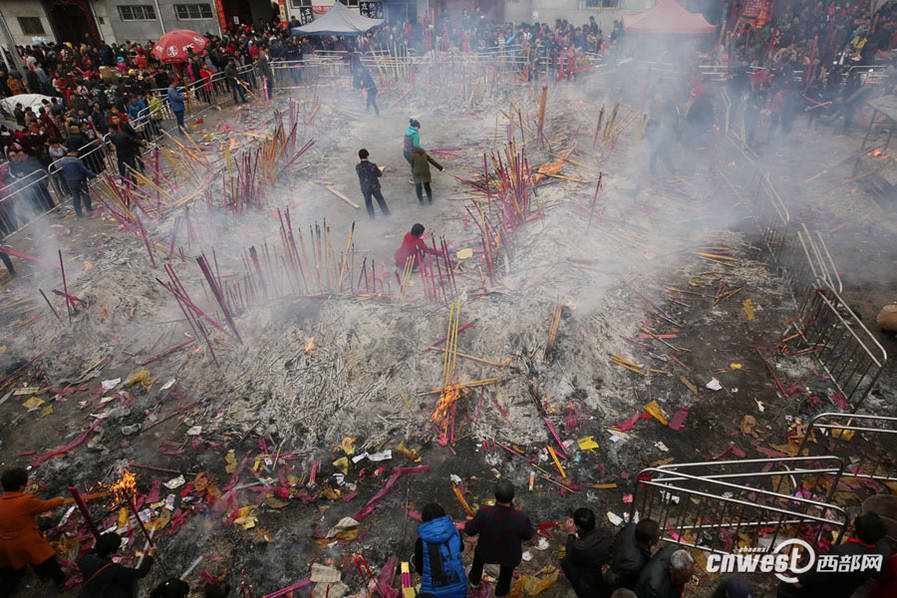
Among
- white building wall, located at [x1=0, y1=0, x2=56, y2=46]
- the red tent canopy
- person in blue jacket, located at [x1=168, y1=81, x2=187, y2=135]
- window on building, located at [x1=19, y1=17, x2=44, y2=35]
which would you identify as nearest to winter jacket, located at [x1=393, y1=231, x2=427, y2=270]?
person in blue jacket, located at [x1=168, y1=81, x2=187, y2=135]

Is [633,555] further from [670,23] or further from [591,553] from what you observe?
[670,23]

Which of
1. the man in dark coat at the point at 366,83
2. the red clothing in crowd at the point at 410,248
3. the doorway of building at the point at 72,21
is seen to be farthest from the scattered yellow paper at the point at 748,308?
the doorway of building at the point at 72,21

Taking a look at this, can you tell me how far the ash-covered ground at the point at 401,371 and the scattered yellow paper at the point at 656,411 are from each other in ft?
0.39

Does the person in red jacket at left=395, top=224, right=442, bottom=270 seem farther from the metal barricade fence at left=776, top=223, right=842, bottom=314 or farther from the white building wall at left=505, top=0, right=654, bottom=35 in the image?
the white building wall at left=505, top=0, right=654, bottom=35

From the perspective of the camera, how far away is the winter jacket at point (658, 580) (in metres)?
3.53

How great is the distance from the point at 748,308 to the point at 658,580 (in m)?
5.52

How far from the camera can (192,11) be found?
2841 cm

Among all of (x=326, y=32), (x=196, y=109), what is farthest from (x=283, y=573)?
(x=326, y=32)

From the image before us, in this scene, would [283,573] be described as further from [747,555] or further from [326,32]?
[326,32]

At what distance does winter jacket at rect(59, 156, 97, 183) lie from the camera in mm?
10492

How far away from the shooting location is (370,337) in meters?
6.95

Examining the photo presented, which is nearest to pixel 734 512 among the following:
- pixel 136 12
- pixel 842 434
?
pixel 842 434

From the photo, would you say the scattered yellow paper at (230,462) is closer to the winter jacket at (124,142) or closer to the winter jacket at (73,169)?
the winter jacket at (73,169)

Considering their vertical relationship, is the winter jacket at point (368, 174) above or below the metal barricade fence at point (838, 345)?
above
